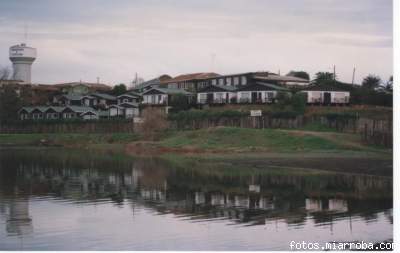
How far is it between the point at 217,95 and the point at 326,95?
23.4 ft

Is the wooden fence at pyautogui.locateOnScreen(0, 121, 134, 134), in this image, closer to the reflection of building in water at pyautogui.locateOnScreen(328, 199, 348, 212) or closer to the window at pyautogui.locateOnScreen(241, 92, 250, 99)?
the window at pyautogui.locateOnScreen(241, 92, 250, 99)

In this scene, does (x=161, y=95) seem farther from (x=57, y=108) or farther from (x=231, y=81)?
(x=57, y=108)

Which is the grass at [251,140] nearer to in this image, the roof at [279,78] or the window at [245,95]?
the window at [245,95]

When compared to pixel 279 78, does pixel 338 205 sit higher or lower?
lower

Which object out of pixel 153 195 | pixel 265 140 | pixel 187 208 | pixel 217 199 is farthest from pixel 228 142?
pixel 187 208

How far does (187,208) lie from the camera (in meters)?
12.9

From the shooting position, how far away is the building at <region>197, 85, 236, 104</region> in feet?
120

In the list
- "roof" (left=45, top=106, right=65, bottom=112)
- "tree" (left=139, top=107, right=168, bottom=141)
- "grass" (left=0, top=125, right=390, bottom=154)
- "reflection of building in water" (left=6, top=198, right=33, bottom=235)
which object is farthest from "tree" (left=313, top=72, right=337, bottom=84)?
"reflection of building in water" (left=6, top=198, right=33, bottom=235)

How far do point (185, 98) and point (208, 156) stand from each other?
557 inches

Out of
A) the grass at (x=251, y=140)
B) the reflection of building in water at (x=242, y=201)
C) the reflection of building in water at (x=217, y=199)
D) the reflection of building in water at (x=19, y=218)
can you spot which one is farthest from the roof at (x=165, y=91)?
the reflection of building in water at (x=19, y=218)

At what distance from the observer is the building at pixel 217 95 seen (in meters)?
36.5

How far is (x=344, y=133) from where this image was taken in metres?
24.8

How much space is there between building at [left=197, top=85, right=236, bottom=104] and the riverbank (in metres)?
6.45

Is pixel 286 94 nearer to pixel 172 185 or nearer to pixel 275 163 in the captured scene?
pixel 275 163
